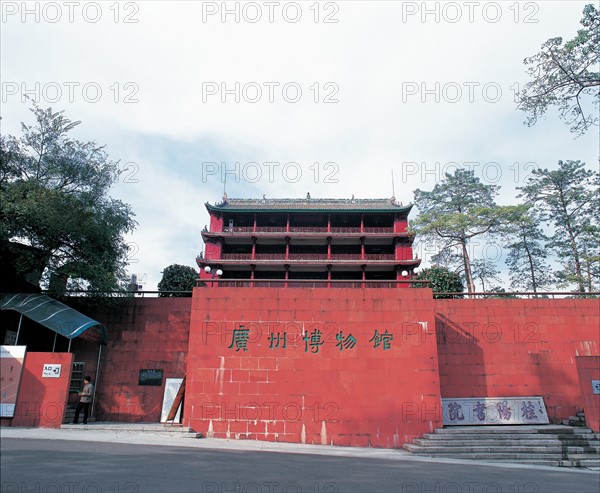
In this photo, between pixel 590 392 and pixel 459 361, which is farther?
pixel 459 361

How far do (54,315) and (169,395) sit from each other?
3.35 meters

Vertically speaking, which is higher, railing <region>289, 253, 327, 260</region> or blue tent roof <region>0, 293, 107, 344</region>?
railing <region>289, 253, 327, 260</region>

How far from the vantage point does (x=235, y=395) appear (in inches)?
380

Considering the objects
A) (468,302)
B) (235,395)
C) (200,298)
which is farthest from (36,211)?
(468,302)

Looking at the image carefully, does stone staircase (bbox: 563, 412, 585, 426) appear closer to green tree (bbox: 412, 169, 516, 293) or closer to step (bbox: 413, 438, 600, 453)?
step (bbox: 413, 438, 600, 453)

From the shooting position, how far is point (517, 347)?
1109cm

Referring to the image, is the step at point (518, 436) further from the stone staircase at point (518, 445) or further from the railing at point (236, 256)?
the railing at point (236, 256)

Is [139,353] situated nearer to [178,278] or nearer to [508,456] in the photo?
[178,278]

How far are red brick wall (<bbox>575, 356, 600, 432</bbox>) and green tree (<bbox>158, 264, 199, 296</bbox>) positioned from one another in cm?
1140

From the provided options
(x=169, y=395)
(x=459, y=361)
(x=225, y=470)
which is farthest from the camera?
(x=459, y=361)

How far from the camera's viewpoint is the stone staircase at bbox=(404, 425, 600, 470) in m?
8.28

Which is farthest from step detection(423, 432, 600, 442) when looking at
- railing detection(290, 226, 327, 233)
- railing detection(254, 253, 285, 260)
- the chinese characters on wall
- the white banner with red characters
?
railing detection(290, 226, 327, 233)

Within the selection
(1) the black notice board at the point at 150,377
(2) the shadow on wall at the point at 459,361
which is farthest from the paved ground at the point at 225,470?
(2) the shadow on wall at the point at 459,361

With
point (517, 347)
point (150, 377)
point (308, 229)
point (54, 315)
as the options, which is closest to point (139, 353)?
point (150, 377)
